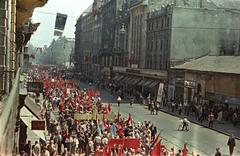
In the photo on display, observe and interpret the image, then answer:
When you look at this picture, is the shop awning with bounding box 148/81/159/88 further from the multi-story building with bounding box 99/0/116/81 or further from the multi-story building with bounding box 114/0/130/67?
the multi-story building with bounding box 99/0/116/81

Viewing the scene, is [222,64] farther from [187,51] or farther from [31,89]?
[31,89]

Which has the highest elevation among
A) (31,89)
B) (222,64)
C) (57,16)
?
(57,16)

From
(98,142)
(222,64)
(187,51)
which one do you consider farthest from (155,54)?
(98,142)

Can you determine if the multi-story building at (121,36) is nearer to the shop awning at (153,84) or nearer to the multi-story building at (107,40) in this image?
the multi-story building at (107,40)

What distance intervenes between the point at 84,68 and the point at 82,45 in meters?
11.2

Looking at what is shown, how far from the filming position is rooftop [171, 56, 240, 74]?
112 ft

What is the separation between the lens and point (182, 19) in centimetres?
4794

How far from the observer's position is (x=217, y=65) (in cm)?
3753

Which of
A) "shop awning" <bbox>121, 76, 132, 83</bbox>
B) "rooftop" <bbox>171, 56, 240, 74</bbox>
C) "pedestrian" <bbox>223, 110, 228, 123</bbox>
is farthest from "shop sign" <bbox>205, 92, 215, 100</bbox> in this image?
"shop awning" <bbox>121, 76, 132, 83</bbox>

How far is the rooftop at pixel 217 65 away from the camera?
34.2 m

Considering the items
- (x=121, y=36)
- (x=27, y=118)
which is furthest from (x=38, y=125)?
(x=121, y=36)

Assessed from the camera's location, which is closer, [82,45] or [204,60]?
[204,60]

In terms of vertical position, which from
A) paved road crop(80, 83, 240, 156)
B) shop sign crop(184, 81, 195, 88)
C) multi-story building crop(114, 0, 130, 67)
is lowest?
paved road crop(80, 83, 240, 156)

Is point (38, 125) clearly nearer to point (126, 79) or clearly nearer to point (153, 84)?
point (153, 84)
